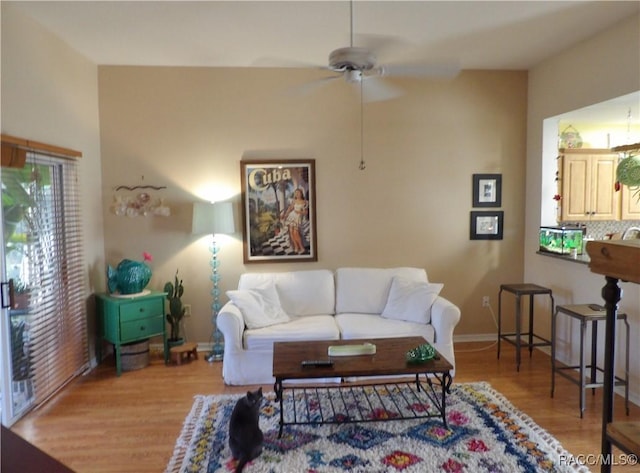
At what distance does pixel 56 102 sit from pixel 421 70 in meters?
2.90

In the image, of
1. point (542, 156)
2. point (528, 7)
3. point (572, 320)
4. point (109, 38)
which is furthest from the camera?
point (542, 156)

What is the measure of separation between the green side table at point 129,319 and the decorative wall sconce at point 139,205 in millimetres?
812

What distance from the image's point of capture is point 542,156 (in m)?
4.22

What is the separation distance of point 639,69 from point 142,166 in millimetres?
4324

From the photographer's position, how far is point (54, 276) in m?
3.38

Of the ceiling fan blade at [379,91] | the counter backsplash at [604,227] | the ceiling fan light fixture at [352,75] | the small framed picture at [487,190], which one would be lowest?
the counter backsplash at [604,227]

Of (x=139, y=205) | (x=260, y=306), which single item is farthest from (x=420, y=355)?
(x=139, y=205)

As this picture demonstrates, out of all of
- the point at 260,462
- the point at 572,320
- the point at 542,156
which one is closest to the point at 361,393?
the point at 260,462

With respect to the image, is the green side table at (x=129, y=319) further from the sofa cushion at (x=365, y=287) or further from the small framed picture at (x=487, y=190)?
the small framed picture at (x=487, y=190)

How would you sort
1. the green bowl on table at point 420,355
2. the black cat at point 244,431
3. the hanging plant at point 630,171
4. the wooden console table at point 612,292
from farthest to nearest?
the hanging plant at point 630,171 < the green bowl on table at point 420,355 < the black cat at point 244,431 < the wooden console table at point 612,292

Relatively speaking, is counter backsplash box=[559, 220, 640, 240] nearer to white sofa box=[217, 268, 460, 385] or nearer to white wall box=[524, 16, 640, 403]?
white wall box=[524, 16, 640, 403]

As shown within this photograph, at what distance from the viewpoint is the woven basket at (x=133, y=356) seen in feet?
12.6

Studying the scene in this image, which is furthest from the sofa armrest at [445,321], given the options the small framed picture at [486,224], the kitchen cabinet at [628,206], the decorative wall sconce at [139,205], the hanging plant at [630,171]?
the decorative wall sconce at [139,205]

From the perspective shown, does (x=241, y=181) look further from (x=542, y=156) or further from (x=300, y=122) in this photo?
(x=542, y=156)
